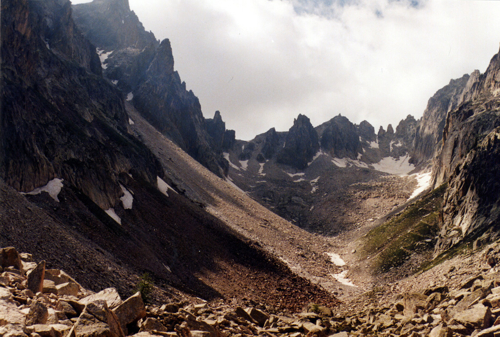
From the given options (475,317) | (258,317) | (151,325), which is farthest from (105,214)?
(475,317)

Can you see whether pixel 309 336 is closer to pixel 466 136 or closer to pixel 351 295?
pixel 351 295

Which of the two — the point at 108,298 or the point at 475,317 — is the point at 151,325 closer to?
the point at 108,298

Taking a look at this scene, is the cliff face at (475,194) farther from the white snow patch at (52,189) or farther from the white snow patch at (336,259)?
the white snow patch at (52,189)

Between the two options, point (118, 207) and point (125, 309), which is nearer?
point (125, 309)

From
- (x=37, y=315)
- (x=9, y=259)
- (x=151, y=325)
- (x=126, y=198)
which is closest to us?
(x=37, y=315)

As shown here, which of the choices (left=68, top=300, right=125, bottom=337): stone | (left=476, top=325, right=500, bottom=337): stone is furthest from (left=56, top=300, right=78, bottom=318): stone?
(left=476, top=325, right=500, bottom=337): stone

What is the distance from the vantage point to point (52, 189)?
36812mm

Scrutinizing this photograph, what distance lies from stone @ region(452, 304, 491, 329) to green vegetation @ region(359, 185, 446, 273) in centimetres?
4258

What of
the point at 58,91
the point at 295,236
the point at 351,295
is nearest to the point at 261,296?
the point at 351,295

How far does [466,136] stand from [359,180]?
9172 centimetres

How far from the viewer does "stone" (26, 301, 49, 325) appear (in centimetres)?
891

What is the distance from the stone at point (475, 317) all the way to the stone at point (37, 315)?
Result: 1364 centimetres

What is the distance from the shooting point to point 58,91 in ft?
234

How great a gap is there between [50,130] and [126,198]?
14.1 meters
